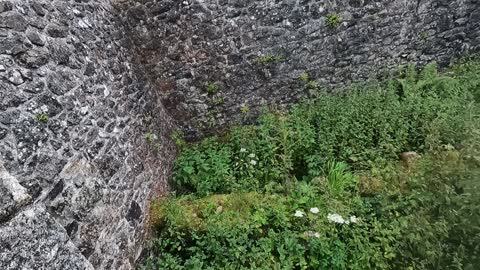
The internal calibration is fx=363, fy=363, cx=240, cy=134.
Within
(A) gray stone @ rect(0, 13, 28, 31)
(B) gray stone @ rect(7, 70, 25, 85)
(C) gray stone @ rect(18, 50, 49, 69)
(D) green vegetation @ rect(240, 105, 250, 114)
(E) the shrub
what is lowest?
(E) the shrub

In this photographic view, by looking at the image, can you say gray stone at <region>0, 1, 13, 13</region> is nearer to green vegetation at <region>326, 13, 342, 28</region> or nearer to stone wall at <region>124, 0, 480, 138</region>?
stone wall at <region>124, 0, 480, 138</region>

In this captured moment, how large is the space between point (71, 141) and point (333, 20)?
4.35m

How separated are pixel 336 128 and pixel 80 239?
12.0 ft

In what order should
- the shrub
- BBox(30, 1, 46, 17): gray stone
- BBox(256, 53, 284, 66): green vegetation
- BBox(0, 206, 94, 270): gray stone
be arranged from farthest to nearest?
1. BBox(256, 53, 284, 66): green vegetation
2. the shrub
3. BBox(30, 1, 46, 17): gray stone
4. BBox(0, 206, 94, 270): gray stone

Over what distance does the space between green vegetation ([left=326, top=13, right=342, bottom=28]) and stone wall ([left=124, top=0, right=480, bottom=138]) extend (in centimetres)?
2

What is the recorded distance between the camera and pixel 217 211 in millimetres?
4559

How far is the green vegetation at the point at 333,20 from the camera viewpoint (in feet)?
19.2

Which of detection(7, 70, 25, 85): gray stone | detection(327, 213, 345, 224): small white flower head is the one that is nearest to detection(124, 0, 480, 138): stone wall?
detection(327, 213, 345, 224): small white flower head

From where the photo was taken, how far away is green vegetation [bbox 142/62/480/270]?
365 centimetres

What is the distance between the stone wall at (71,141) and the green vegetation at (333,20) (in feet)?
10.5

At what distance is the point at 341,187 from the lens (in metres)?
4.64

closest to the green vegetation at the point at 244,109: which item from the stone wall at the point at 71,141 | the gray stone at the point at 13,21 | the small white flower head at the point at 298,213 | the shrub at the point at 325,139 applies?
the shrub at the point at 325,139

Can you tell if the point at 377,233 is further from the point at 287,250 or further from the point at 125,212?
the point at 125,212

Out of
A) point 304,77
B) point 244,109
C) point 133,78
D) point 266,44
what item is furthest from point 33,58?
point 304,77
